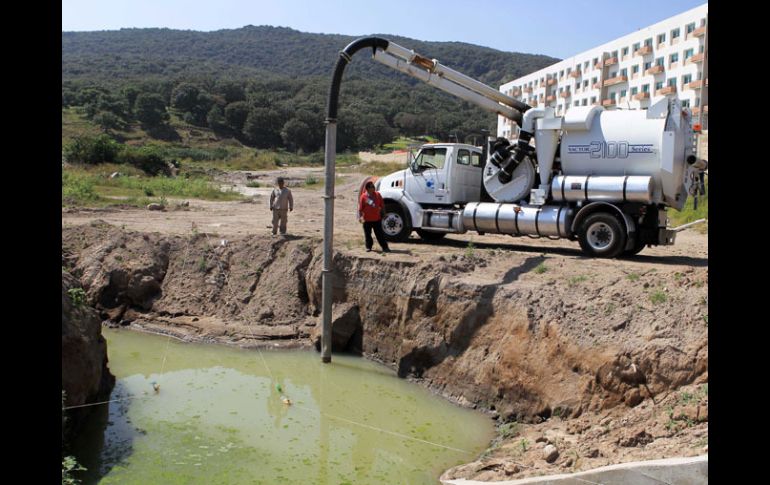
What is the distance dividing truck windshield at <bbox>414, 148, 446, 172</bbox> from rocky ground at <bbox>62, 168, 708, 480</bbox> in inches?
75.6

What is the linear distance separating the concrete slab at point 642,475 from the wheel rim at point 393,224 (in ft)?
30.2

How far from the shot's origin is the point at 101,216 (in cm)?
2172

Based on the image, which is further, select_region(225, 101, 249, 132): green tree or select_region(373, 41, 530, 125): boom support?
select_region(225, 101, 249, 132): green tree

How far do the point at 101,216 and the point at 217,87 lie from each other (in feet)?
270

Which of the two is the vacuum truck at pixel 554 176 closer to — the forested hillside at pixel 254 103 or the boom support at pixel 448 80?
the boom support at pixel 448 80

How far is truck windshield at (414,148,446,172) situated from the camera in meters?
16.1

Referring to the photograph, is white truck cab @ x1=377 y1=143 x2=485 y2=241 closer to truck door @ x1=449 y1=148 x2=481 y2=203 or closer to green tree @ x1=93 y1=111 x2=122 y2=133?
truck door @ x1=449 y1=148 x2=481 y2=203

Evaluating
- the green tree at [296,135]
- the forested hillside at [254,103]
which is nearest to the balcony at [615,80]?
the forested hillside at [254,103]

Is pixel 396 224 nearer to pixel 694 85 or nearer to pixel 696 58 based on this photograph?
pixel 694 85

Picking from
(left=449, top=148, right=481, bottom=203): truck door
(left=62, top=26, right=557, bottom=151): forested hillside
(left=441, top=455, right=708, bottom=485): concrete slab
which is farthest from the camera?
(left=62, top=26, right=557, bottom=151): forested hillside

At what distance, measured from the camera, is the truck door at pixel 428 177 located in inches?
633

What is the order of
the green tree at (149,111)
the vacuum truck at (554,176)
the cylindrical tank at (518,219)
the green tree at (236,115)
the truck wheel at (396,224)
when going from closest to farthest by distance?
1. the vacuum truck at (554,176)
2. the cylindrical tank at (518,219)
3. the truck wheel at (396,224)
4. the green tree at (149,111)
5. the green tree at (236,115)

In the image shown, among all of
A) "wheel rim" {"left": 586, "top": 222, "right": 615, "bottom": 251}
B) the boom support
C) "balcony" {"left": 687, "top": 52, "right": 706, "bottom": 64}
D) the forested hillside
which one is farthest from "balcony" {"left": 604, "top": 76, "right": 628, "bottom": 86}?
"wheel rim" {"left": 586, "top": 222, "right": 615, "bottom": 251}
